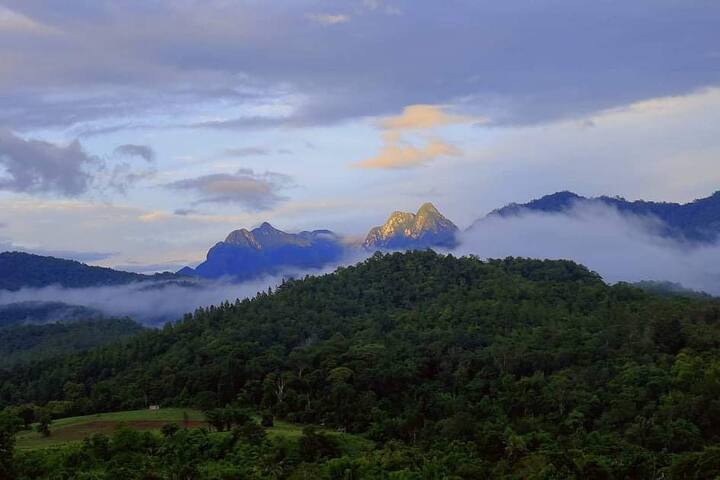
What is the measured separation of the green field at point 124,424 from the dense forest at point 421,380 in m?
2.03

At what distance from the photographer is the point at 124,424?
52719mm

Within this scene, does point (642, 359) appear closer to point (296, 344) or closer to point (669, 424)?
point (669, 424)

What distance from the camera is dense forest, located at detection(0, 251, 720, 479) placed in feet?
146

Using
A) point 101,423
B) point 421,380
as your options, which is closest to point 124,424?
point 101,423

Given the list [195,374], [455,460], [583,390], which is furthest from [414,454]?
[195,374]

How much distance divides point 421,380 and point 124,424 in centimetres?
2387

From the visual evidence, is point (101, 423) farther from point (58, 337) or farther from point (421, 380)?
point (58, 337)

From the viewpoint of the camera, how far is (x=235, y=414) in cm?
5497

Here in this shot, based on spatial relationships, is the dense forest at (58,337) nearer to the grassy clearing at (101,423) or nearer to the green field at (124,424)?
the grassy clearing at (101,423)

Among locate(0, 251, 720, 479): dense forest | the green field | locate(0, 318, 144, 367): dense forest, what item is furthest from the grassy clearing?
locate(0, 318, 144, 367): dense forest

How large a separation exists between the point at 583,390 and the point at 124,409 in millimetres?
36041

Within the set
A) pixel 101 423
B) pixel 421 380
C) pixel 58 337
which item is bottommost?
pixel 101 423

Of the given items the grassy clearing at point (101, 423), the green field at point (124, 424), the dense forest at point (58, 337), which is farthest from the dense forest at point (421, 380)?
the dense forest at point (58, 337)

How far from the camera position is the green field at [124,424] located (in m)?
52.2
